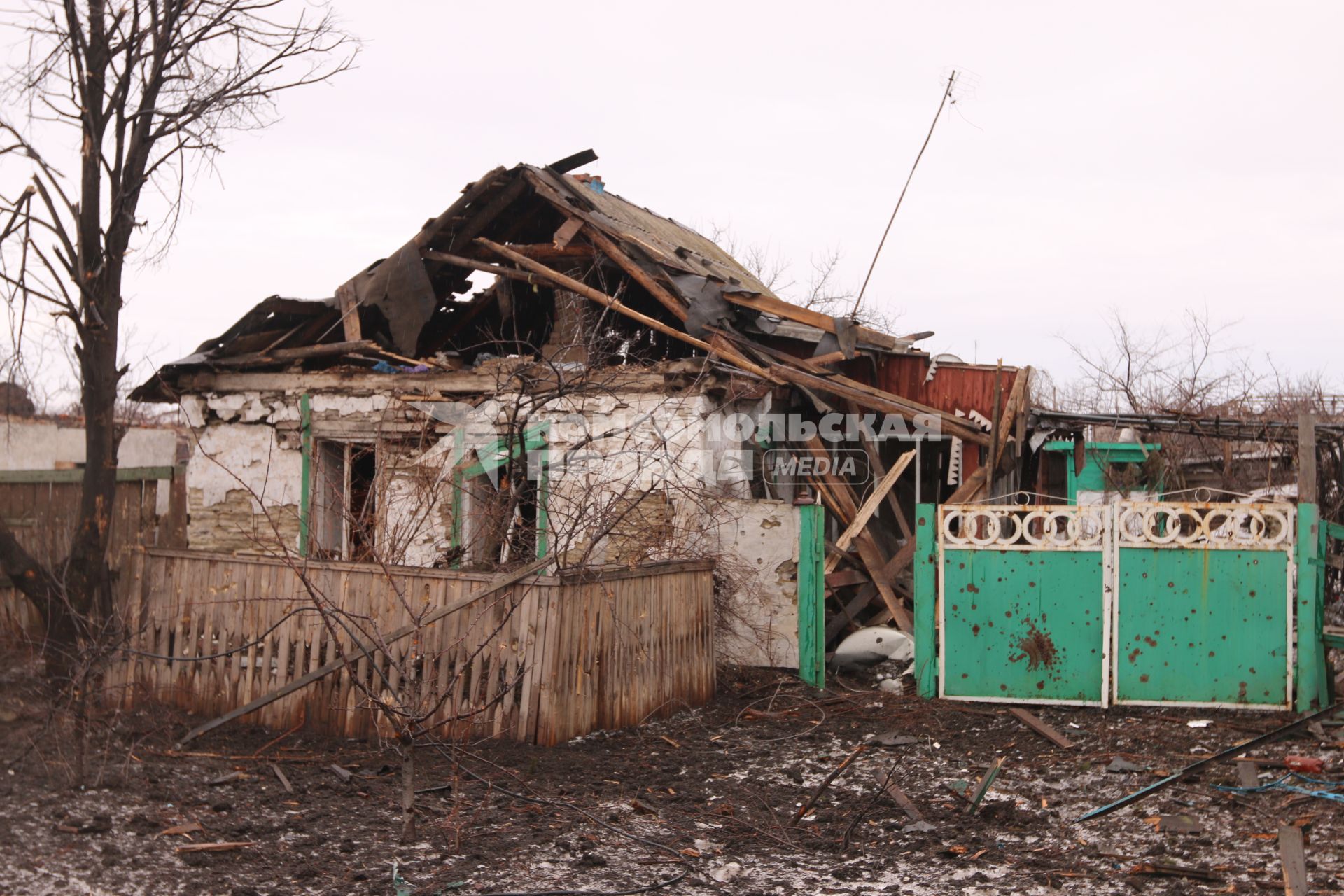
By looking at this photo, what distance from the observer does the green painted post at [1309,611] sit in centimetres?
745

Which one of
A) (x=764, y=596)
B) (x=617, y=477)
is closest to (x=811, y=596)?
(x=764, y=596)

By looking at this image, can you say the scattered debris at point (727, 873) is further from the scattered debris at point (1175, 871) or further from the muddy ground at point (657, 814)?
the scattered debris at point (1175, 871)

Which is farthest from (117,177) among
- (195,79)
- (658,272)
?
(658,272)

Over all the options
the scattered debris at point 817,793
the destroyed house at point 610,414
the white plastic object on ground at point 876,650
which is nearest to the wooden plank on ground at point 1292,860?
the scattered debris at point 817,793

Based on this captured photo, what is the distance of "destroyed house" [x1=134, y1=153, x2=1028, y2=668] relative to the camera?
356 inches

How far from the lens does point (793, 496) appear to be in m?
10.9

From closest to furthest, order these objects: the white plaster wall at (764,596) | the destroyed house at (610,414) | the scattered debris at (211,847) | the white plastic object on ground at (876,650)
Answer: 1. the scattered debris at (211,847)
2. the white plaster wall at (764,596)
3. the destroyed house at (610,414)
4. the white plastic object on ground at (876,650)

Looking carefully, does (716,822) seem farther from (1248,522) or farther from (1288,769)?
(1248,522)

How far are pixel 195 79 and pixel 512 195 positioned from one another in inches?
125

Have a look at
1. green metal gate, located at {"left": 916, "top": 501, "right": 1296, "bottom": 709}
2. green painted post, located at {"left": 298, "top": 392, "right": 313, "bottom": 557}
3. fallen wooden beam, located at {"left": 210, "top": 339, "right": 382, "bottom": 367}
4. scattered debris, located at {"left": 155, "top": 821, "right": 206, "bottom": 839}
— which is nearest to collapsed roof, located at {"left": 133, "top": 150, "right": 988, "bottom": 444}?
fallen wooden beam, located at {"left": 210, "top": 339, "right": 382, "bottom": 367}

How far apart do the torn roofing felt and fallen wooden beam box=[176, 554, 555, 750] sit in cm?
375

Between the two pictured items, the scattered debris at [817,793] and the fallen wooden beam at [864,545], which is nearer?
the scattered debris at [817,793]

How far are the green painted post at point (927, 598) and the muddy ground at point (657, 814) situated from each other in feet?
1.92

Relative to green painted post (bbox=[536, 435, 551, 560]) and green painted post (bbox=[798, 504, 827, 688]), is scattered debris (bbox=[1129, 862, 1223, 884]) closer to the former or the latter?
green painted post (bbox=[798, 504, 827, 688])
